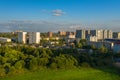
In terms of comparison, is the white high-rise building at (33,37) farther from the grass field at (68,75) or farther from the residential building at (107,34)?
the grass field at (68,75)

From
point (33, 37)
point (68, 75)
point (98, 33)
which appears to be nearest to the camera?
point (68, 75)

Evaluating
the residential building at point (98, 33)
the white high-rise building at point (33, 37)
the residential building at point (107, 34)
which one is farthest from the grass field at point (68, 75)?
the residential building at point (107, 34)

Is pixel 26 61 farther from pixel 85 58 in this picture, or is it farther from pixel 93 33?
pixel 93 33

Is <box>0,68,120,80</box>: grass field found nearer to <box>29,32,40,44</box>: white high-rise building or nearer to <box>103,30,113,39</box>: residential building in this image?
<box>29,32,40,44</box>: white high-rise building

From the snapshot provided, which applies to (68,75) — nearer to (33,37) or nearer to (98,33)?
(33,37)

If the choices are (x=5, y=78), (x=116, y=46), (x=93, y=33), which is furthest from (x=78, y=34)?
(x=5, y=78)

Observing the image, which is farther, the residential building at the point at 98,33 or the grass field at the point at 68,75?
the residential building at the point at 98,33

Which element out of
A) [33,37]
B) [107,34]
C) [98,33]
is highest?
[98,33]

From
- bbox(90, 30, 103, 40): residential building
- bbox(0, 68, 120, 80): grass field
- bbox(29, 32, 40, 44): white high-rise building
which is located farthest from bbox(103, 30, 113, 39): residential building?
bbox(0, 68, 120, 80): grass field

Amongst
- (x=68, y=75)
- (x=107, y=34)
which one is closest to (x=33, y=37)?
(x=107, y=34)
